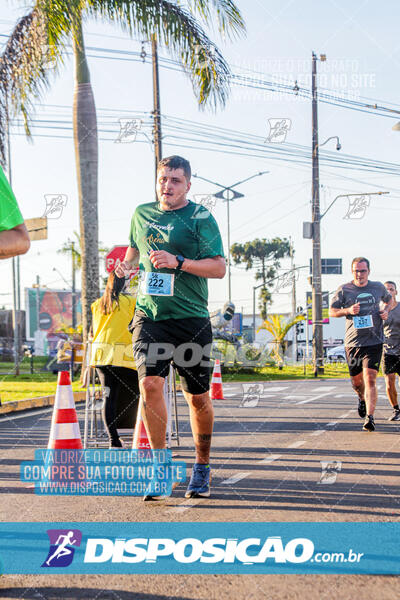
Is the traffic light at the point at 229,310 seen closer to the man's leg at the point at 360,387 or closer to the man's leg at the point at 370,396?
the man's leg at the point at 360,387

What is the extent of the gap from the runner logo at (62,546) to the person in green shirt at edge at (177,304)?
86cm

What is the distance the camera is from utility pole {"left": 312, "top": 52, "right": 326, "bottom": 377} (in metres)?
24.6

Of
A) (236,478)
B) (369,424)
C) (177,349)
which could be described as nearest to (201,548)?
(177,349)

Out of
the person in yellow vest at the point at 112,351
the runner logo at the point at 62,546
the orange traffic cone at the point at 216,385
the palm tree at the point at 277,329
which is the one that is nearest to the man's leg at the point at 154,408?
the runner logo at the point at 62,546

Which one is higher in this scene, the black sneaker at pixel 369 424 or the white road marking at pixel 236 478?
the white road marking at pixel 236 478

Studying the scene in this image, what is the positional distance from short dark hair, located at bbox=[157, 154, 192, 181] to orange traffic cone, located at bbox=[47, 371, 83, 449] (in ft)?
5.65

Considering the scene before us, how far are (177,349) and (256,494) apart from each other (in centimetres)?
106

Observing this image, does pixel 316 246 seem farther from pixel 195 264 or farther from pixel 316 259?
pixel 195 264

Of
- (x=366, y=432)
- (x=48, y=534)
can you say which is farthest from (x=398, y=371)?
(x=48, y=534)

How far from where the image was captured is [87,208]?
15273mm

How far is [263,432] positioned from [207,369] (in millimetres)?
3836

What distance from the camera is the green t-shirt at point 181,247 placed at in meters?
4.65

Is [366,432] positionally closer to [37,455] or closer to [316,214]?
[37,455]

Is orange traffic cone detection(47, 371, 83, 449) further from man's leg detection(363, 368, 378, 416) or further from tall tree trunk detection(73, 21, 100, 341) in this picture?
tall tree trunk detection(73, 21, 100, 341)
